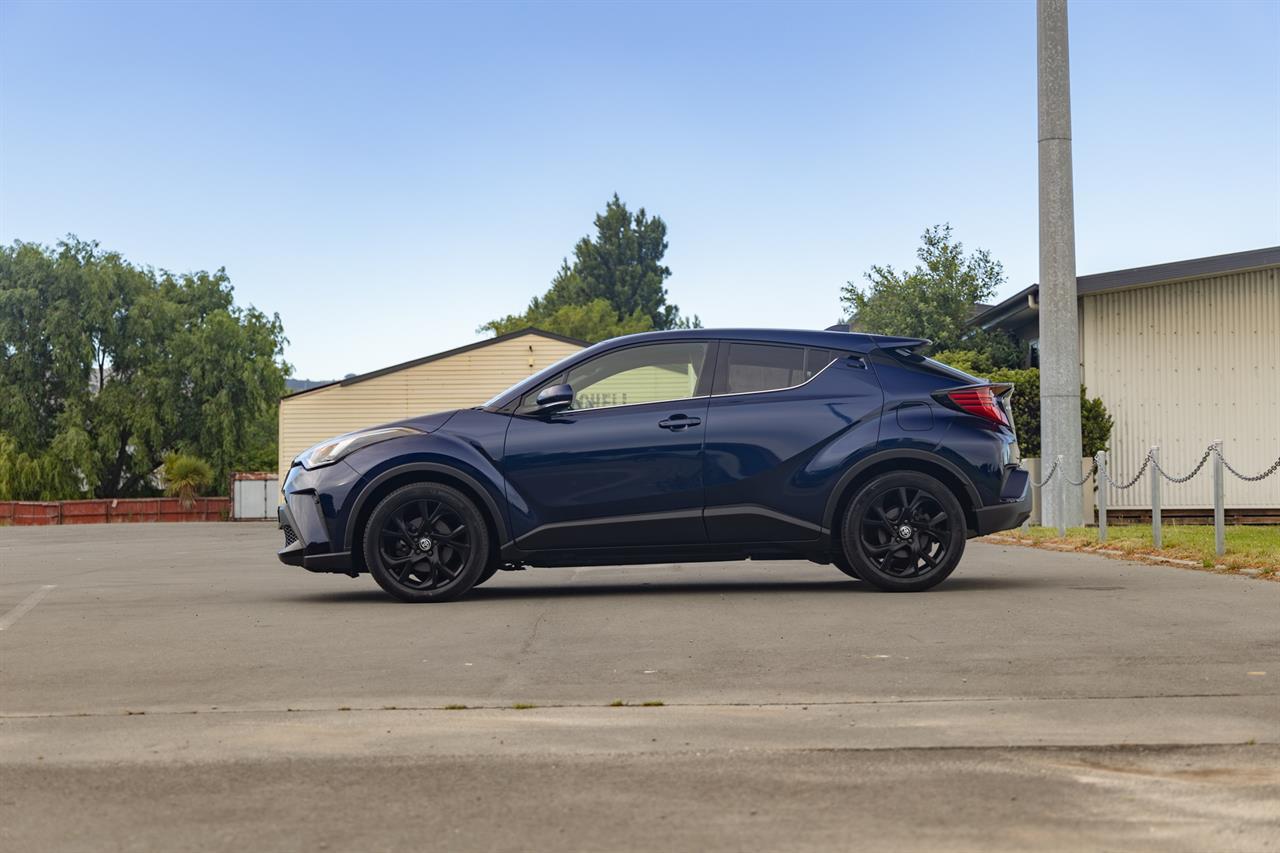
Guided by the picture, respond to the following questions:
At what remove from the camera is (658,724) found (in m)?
5.35

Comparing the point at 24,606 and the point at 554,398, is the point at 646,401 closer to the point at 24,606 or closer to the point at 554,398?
the point at 554,398

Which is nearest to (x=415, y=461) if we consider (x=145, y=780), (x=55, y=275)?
(x=145, y=780)

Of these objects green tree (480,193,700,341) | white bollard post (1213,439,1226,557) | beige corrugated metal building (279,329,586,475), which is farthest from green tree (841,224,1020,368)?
green tree (480,193,700,341)

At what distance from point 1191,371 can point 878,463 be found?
51.8ft

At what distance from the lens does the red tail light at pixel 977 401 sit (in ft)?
33.4

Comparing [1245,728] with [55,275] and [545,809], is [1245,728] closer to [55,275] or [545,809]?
[545,809]

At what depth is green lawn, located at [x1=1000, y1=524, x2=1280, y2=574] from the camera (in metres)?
11.8

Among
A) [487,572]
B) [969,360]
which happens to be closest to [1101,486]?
[487,572]

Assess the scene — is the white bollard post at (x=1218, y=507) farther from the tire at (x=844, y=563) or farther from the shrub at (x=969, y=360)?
the shrub at (x=969, y=360)

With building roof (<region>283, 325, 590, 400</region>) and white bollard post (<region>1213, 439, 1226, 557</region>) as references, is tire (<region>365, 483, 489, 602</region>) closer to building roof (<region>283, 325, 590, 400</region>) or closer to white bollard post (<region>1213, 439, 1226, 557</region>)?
white bollard post (<region>1213, 439, 1226, 557</region>)

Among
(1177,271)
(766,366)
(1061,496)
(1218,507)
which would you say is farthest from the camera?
(1177,271)

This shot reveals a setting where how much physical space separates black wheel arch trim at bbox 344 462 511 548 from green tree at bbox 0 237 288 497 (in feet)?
183

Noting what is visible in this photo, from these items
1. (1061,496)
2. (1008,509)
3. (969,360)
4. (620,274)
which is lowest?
(1008,509)

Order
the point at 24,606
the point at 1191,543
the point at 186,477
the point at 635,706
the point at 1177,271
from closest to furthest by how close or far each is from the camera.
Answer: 1. the point at 635,706
2. the point at 24,606
3. the point at 1191,543
4. the point at 1177,271
5. the point at 186,477
